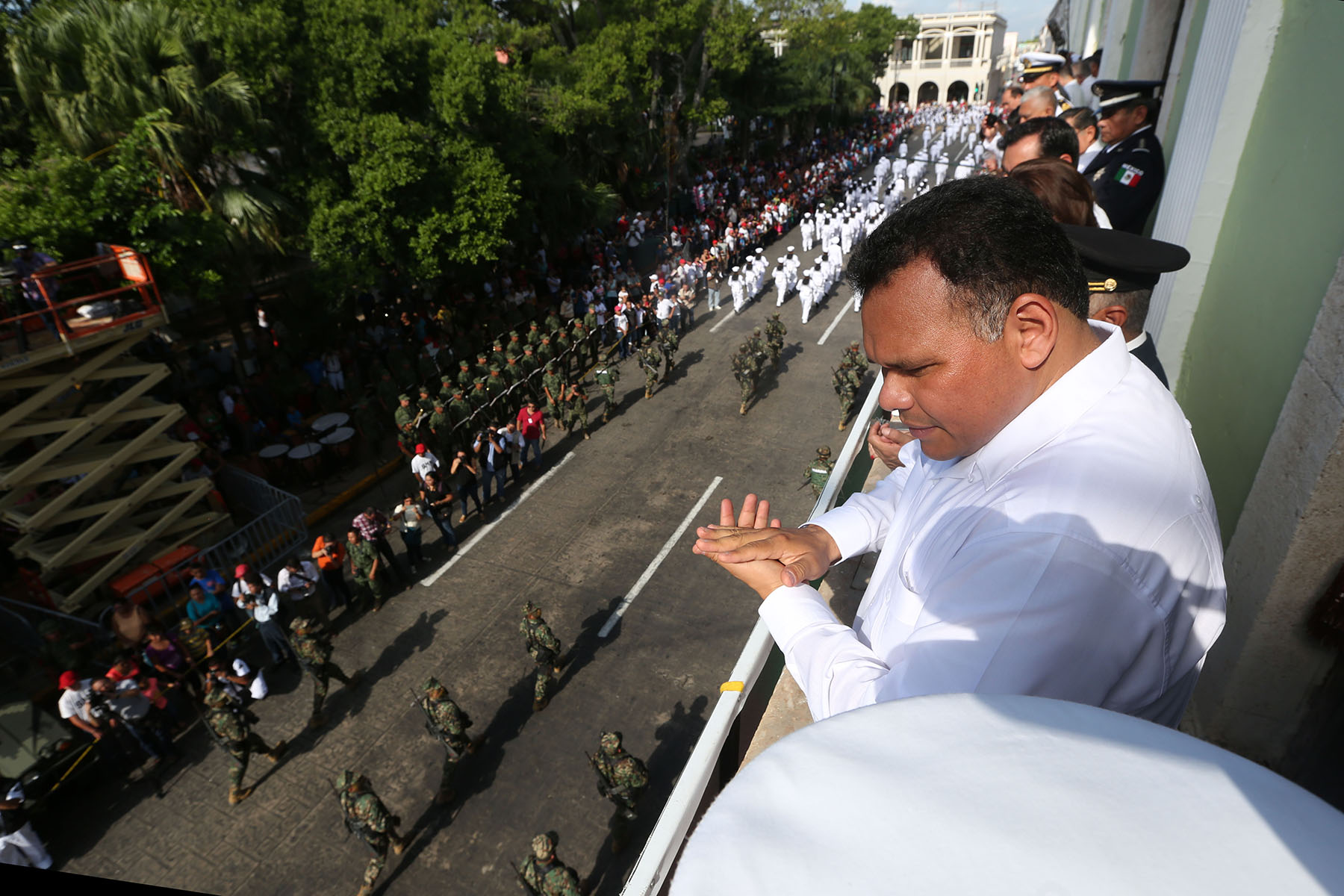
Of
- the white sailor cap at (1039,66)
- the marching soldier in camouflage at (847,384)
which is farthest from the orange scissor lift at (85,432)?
the white sailor cap at (1039,66)

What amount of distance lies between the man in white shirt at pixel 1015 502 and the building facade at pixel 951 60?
8224 cm

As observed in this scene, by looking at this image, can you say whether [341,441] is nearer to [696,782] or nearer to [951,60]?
[696,782]

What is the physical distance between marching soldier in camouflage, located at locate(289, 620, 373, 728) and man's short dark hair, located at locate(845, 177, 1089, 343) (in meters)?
8.32

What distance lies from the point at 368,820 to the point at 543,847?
6.03 ft

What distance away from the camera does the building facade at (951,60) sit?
73.4 meters

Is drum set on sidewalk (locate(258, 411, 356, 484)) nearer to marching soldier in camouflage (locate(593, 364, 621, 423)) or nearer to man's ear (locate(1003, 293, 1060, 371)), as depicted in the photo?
marching soldier in camouflage (locate(593, 364, 621, 423))

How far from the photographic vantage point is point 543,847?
227 inches

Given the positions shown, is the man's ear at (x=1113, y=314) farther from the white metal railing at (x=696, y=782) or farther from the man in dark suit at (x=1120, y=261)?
the white metal railing at (x=696, y=782)

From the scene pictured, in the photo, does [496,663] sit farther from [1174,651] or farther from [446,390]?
[1174,651]

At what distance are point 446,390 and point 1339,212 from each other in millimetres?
12677

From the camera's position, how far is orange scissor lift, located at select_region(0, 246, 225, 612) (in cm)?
912

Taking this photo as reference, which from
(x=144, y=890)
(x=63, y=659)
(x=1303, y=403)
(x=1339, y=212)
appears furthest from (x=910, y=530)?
(x=63, y=659)

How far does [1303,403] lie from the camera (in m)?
3.21

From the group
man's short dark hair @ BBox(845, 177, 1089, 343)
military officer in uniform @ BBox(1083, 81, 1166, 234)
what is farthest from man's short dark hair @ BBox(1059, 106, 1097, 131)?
man's short dark hair @ BBox(845, 177, 1089, 343)
